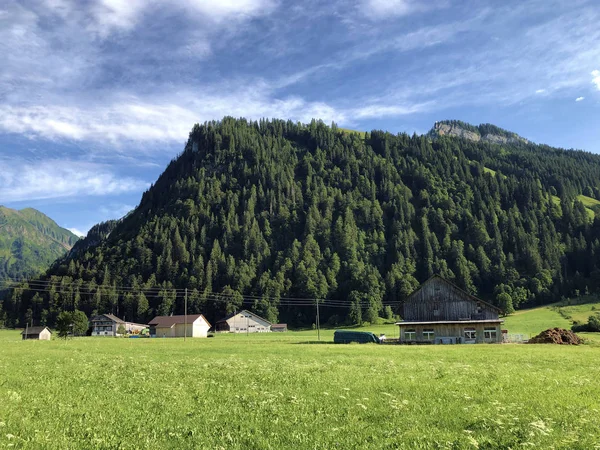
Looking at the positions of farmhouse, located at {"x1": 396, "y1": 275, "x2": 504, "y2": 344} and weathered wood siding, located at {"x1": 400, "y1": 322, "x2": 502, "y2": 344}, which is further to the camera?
farmhouse, located at {"x1": 396, "y1": 275, "x2": 504, "y2": 344}

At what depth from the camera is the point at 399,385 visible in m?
15.5

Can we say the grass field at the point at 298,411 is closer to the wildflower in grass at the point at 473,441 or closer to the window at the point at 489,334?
the wildflower in grass at the point at 473,441

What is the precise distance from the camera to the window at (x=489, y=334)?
209 ft

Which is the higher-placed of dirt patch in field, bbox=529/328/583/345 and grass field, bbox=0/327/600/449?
grass field, bbox=0/327/600/449

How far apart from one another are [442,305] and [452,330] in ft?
17.3

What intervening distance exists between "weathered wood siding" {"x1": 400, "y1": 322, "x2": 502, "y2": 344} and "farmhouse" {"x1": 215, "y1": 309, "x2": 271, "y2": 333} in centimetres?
8471

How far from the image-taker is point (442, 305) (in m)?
69.9

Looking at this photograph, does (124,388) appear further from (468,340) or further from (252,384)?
(468,340)

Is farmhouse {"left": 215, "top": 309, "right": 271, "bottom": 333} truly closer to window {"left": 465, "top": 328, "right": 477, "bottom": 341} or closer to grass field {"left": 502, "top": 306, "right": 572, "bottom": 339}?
grass field {"left": 502, "top": 306, "right": 572, "bottom": 339}

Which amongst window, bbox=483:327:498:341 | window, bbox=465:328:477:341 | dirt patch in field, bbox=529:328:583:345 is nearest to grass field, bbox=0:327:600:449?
dirt patch in field, bbox=529:328:583:345

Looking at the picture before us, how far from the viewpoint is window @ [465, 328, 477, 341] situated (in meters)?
64.7

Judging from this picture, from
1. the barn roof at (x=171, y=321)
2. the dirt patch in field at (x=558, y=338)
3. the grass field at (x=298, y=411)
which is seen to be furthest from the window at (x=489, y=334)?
the barn roof at (x=171, y=321)

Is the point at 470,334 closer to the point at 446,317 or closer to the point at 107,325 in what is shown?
the point at 446,317

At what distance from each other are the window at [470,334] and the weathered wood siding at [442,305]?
2.92 meters
